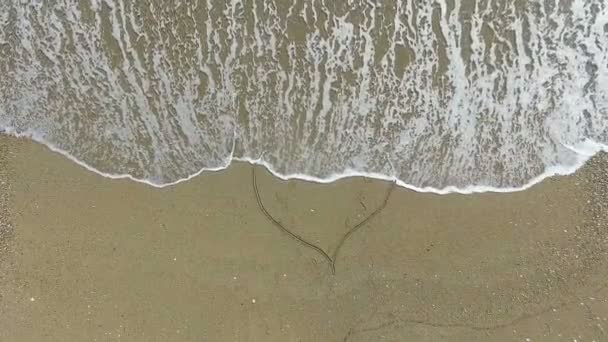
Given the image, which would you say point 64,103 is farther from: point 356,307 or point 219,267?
point 356,307

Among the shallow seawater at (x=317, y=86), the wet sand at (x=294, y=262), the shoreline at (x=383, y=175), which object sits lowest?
the wet sand at (x=294, y=262)

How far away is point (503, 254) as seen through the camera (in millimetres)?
3547

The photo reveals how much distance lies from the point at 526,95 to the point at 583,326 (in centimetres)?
202

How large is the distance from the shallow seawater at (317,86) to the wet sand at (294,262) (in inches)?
8.8

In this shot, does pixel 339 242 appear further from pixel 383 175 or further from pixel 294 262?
pixel 383 175

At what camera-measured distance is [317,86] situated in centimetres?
378

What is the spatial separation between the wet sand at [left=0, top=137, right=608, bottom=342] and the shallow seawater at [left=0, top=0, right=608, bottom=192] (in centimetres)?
22

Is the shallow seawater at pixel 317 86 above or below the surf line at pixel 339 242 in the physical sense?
above

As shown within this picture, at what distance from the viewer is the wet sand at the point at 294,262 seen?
139 inches

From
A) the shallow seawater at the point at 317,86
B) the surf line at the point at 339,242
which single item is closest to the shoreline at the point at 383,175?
the shallow seawater at the point at 317,86

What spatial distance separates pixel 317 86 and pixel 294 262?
5.20ft

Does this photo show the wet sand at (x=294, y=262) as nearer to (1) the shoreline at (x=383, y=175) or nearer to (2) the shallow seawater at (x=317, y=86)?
(1) the shoreline at (x=383, y=175)

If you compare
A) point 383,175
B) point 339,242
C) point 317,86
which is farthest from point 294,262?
point 317,86

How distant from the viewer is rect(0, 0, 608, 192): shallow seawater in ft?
12.0
